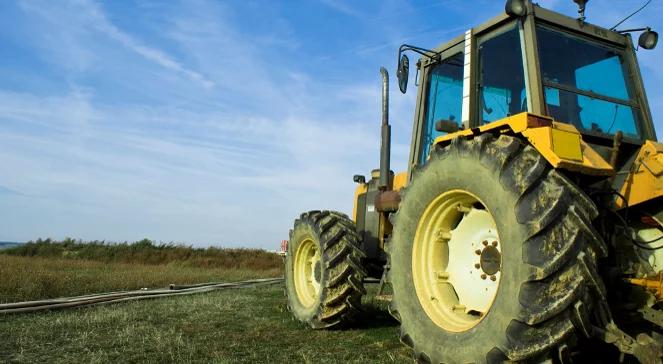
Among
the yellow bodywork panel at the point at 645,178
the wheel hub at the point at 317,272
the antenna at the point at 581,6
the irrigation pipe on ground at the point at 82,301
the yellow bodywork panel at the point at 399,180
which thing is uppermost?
the antenna at the point at 581,6

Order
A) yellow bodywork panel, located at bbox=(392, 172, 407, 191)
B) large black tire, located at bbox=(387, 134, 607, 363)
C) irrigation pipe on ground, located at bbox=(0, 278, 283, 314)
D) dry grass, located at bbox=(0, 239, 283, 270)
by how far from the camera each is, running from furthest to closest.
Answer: dry grass, located at bbox=(0, 239, 283, 270) → irrigation pipe on ground, located at bbox=(0, 278, 283, 314) → yellow bodywork panel, located at bbox=(392, 172, 407, 191) → large black tire, located at bbox=(387, 134, 607, 363)

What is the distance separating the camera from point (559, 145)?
10.2ft

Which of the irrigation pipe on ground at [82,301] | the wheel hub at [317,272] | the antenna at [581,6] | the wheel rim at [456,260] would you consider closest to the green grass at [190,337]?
the irrigation pipe on ground at [82,301]

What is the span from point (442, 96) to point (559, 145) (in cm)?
225

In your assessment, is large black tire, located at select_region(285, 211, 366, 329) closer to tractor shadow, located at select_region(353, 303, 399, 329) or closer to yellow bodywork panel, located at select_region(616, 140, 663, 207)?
tractor shadow, located at select_region(353, 303, 399, 329)

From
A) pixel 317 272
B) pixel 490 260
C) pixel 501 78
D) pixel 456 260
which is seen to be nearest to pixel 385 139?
pixel 317 272

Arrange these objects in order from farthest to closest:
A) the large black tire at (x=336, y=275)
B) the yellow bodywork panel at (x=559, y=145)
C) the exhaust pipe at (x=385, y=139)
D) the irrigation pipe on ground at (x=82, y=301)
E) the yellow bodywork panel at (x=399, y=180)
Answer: the irrigation pipe on ground at (x=82, y=301) < the exhaust pipe at (x=385, y=139) < the yellow bodywork panel at (x=399, y=180) < the large black tire at (x=336, y=275) < the yellow bodywork panel at (x=559, y=145)

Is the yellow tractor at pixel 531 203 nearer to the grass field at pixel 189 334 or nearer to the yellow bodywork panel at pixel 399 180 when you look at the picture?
the yellow bodywork panel at pixel 399 180

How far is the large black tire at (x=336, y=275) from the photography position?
18.8ft

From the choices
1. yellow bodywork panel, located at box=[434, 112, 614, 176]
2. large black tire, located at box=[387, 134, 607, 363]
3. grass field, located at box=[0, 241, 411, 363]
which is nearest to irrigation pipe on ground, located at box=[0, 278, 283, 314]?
grass field, located at box=[0, 241, 411, 363]

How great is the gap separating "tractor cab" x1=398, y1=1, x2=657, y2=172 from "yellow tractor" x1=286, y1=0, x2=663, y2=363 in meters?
0.01

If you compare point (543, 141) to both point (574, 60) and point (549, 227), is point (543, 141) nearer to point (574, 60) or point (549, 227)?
point (549, 227)

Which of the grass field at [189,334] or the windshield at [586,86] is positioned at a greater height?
the windshield at [586,86]

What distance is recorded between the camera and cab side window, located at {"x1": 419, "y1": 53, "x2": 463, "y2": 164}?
502cm
